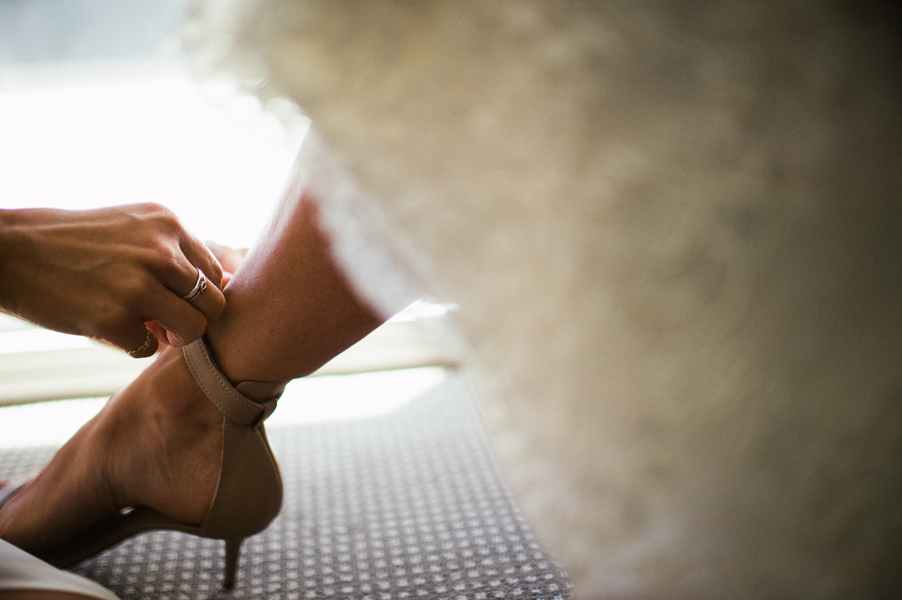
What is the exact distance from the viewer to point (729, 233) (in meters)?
0.23

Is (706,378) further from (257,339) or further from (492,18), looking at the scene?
(257,339)

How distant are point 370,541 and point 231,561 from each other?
0.59ft

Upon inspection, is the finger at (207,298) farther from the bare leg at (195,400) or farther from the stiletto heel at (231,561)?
the stiletto heel at (231,561)

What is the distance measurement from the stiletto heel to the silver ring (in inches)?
12.4

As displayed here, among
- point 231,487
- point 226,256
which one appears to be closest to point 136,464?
point 231,487

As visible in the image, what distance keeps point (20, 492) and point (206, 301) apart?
43 centimetres

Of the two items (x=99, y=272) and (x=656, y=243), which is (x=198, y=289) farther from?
(x=656, y=243)

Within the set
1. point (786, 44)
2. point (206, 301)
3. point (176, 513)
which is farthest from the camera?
point (176, 513)

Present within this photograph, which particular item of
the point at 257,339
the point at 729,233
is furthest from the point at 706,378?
the point at 257,339

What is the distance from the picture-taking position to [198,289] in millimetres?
460

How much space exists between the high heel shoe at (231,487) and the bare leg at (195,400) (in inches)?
0.5

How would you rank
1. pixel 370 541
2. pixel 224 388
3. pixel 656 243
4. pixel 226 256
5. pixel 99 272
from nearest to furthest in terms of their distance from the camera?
pixel 656 243 → pixel 99 272 → pixel 224 388 → pixel 226 256 → pixel 370 541

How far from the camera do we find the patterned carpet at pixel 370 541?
67 centimetres

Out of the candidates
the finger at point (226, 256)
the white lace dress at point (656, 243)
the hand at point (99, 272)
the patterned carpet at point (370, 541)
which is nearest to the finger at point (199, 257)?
the hand at point (99, 272)
